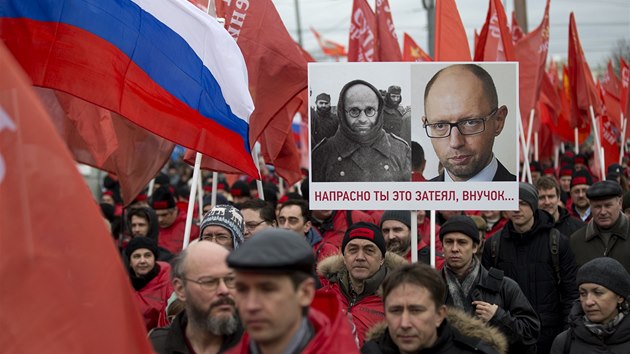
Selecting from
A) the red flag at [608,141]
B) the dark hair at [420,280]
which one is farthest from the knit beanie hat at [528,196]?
the red flag at [608,141]

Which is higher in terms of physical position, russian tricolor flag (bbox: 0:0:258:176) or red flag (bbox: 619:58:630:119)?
red flag (bbox: 619:58:630:119)

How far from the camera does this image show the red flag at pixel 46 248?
3705 mm

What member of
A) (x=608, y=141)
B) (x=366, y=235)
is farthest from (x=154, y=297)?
(x=608, y=141)

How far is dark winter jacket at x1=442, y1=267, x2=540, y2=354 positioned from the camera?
6.59m

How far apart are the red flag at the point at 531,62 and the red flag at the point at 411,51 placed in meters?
2.99

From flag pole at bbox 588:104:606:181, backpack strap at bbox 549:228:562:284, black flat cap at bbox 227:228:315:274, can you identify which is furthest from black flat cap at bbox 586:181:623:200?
flag pole at bbox 588:104:606:181

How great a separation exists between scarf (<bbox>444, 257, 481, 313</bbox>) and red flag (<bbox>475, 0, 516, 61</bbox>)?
21.6ft

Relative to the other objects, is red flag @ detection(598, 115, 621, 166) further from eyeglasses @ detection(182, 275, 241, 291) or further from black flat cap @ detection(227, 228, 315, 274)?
black flat cap @ detection(227, 228, 315, 274)

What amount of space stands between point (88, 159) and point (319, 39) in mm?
35205

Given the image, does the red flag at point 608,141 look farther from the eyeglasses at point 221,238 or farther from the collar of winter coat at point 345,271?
the eyeglasses at point 221,238

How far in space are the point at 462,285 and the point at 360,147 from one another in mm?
1143

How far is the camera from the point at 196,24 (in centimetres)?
754

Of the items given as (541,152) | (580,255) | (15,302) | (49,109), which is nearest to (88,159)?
(49,109)

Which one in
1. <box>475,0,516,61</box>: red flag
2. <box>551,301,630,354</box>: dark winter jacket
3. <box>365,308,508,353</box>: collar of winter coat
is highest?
<box>475,0,516,61</box>: red flag
